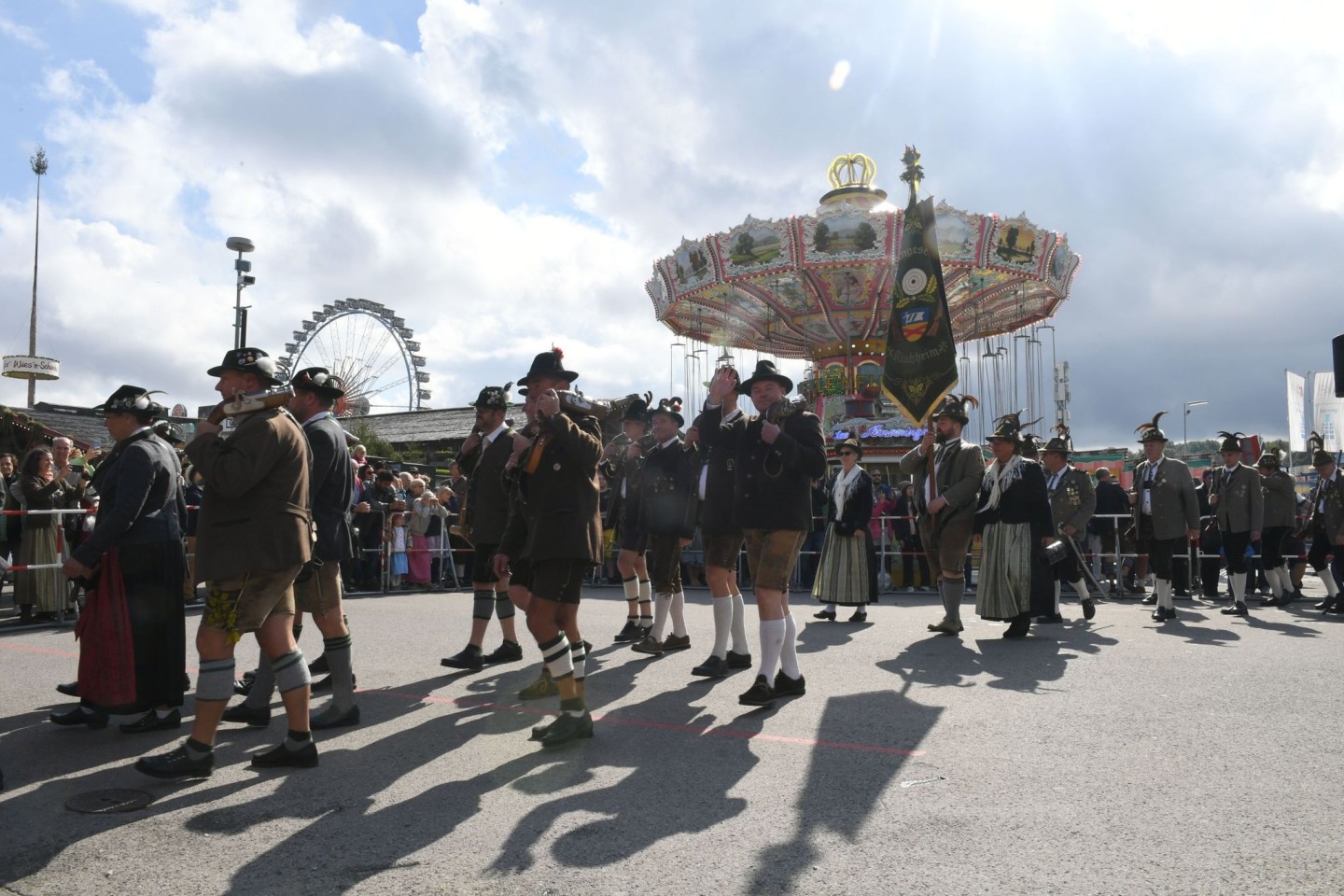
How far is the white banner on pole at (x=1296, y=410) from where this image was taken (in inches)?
1003

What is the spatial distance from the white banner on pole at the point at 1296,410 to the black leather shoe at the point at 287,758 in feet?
92.2

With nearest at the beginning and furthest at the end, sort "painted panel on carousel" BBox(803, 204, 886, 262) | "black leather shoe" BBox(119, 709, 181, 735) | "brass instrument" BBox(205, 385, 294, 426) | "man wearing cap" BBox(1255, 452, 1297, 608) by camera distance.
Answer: "brass instrument" BBox(205, 385, 294, 426) < "black leather shoe" BBox(119, 709, 181, 735) < "man wearing cap" BBox(1255, 452, 1297, 608) < "painted panel on carousel" BBox(803, 204, 886, 262)

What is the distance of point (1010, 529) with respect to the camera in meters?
8.31

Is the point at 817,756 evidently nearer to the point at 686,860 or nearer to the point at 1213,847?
the point at 686,860

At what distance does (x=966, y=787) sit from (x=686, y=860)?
1.34 metres

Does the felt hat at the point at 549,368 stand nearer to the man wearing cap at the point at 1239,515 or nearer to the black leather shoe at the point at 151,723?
the black leather shoe at the point at 151,723

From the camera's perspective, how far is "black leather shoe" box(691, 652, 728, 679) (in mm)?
6191

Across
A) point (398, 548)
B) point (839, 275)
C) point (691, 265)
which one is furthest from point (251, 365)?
point (839, 275)

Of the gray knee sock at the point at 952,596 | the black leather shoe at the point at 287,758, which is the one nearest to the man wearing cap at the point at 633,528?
the gray knee sock at the point at 952,596

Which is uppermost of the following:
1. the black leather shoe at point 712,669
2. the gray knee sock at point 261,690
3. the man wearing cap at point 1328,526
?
the man wearing cap at point 1328,526

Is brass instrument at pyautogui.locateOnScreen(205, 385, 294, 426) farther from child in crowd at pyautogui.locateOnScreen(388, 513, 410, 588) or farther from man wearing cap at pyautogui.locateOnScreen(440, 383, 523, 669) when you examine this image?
child in crowd at pyautogui.locateOnScreen(388, 513, 410, 588)

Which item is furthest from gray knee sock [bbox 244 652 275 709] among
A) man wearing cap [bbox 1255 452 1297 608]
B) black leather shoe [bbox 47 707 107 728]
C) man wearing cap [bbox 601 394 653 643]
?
man wearing cap [bbox 1255 452 1297 608]

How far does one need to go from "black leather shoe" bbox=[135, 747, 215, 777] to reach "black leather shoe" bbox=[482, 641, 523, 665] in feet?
9.79

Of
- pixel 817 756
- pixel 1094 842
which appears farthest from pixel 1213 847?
pixel 817 756
